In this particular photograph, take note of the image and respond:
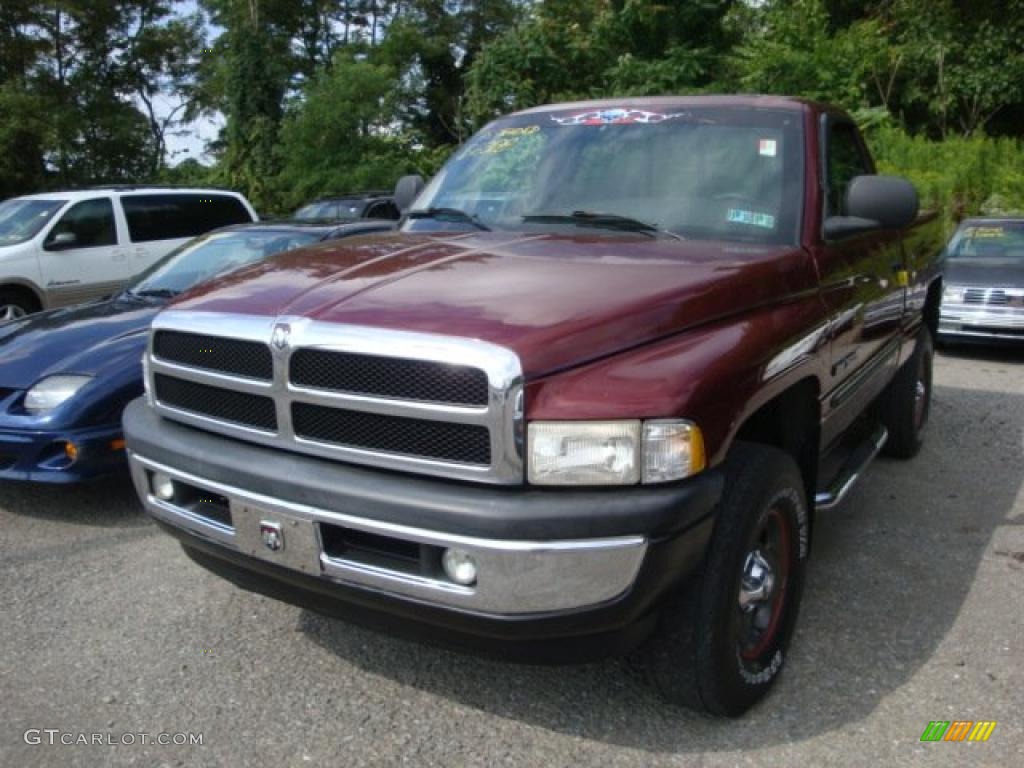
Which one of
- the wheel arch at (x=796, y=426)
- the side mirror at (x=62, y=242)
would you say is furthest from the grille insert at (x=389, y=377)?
the side mirror at (x=62, y=242)

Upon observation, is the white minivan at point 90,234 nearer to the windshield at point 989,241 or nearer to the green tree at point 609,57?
the windshield at point 989,241

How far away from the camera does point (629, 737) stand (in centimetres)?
287

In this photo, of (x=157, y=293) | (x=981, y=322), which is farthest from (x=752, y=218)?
(x=981, y=322)

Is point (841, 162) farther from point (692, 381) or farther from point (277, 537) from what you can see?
point (277, 537)

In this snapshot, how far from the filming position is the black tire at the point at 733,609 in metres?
2.67

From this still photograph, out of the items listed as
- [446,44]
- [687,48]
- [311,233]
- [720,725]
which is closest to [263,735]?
[720,725]

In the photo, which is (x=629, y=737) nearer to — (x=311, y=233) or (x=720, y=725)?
(x=720, y=725)

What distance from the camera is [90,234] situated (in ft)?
32.7

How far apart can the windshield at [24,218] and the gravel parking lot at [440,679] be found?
6136 millimetres

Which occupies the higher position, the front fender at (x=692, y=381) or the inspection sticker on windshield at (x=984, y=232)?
the front fender at (x=692, y=381)

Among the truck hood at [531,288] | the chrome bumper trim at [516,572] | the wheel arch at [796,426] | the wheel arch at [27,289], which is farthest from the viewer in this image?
the wheel arch at [27,289]

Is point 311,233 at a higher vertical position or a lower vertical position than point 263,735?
higher

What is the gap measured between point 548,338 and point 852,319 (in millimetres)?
1886

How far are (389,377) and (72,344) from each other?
3.15 meters
